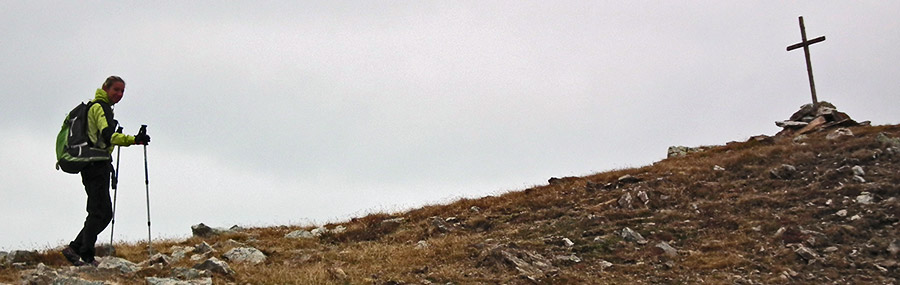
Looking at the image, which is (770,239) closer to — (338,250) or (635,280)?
(635,280)

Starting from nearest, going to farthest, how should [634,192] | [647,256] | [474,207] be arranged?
[647,256] < [634,192] < [474,207]

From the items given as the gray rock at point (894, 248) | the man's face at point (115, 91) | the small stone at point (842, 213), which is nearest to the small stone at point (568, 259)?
the gray rock at point (894, 248)

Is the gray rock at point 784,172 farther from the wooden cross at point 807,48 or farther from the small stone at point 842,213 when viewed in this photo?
the wooden cross at point 807,48

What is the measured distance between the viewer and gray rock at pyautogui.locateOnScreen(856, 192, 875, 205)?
49.5ft

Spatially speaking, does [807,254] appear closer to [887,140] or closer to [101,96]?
[887,140]

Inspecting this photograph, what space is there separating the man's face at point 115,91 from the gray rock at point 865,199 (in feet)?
46.7

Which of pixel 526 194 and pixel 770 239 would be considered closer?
pixel 770 239

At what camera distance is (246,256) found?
1420 centimetres

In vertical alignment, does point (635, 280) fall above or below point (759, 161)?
below

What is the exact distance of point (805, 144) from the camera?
71.2 ft

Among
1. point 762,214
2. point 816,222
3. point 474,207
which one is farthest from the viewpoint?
point 474,207

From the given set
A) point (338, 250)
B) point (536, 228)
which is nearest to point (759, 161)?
point (536, 228)

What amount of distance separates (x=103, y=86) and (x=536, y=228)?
934cm

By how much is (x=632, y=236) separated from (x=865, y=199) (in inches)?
202
